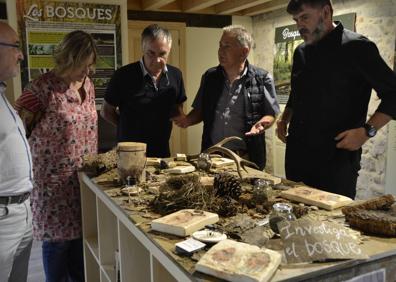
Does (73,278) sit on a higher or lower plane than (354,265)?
lower

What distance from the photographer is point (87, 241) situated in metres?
2.16

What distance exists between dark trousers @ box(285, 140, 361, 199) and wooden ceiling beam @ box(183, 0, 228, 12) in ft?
9.57

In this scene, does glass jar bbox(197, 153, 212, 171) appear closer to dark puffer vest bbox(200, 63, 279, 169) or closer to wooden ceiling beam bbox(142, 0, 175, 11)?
dark puffer vest bbox(200, 63, 279, 169)

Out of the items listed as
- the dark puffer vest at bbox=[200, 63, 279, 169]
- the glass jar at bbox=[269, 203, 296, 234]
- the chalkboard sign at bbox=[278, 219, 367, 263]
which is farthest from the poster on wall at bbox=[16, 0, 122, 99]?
the chalkboard sign at bbox=[278, 219, 367, 263]

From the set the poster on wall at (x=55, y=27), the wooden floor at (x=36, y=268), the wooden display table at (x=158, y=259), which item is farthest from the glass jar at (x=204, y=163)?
the poster on wall at (x=55, y=27)

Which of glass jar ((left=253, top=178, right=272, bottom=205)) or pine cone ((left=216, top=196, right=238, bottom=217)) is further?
glass jar ((left=253, top=178, right=272, bottom=205))

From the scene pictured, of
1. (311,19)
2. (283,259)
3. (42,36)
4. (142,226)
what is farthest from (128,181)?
(42,36)

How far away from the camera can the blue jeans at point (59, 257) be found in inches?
84.1

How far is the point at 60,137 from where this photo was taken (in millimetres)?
2004

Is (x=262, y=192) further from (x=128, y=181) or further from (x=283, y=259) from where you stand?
(x=128, y=181)

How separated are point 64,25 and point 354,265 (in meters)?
3.69

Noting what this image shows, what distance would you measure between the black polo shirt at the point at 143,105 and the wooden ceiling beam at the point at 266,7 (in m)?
2.69

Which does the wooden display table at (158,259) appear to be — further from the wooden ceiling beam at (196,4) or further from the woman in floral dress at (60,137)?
the wooden ceiling beam at (196,4)

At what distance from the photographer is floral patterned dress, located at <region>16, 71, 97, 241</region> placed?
6.45 ft
